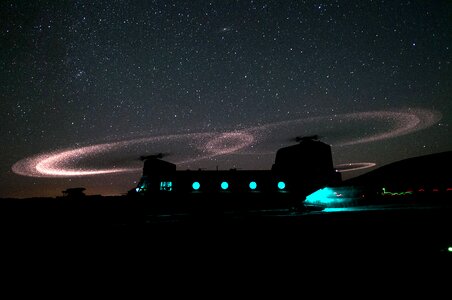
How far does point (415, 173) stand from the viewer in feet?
163

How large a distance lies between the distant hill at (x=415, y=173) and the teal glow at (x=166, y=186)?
2926 centimetres

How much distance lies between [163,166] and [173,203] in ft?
50.1

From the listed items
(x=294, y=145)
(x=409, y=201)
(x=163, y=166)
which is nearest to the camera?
(x=409, y=201)

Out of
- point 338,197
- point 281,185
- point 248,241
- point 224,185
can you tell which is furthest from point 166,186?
point 248,241

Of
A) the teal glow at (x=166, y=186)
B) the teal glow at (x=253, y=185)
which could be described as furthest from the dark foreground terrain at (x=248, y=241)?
the teal glow at (x=253, y=185)

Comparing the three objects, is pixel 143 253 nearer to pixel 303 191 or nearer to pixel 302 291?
pixel 302 291

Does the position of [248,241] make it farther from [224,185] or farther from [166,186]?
[166,186]

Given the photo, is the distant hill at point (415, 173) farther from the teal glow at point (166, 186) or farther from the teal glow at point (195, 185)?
the teal glow at point (166, 186)

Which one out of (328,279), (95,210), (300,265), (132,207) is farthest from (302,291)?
(132,207)

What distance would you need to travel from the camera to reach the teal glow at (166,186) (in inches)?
1362

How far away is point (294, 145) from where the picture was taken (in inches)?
2040

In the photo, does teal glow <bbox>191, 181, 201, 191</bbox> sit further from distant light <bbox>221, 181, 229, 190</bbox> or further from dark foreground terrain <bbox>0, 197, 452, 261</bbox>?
dark foreground terrain <bbox>0, 197, 452, 261</bbox>

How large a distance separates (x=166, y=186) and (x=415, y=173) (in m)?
47.5

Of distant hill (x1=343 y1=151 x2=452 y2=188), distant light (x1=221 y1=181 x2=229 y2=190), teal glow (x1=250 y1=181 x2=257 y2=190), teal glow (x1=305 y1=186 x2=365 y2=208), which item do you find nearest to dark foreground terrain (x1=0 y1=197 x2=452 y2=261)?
teal glow (x1=305 y1=186 x2=365 y2=208)
